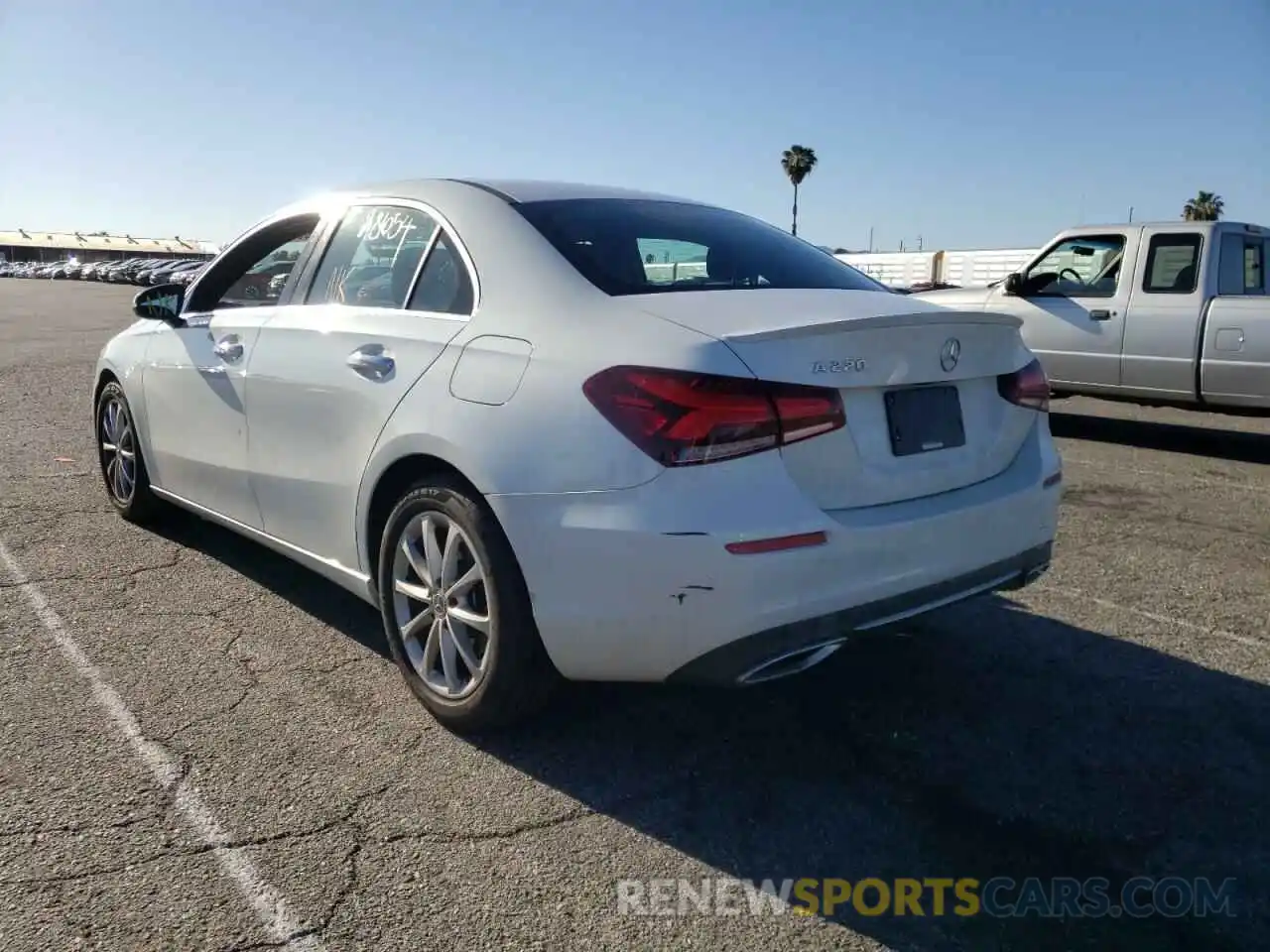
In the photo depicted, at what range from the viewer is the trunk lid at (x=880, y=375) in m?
2.75

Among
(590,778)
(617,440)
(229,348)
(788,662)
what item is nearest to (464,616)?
(590,778)

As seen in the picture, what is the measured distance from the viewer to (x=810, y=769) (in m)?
3.09

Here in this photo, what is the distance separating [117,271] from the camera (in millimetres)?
77062

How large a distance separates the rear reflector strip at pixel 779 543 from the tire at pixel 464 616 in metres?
0.68

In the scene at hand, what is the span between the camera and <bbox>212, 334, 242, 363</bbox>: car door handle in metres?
4.27

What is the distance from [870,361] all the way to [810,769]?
3.84 ft

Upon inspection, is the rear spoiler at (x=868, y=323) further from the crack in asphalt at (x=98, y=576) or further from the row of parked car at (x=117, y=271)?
the row of parked car at (x=117, y=271)

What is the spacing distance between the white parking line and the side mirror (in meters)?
1.46

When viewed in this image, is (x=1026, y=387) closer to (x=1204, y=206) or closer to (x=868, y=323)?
(x=868, y=323)

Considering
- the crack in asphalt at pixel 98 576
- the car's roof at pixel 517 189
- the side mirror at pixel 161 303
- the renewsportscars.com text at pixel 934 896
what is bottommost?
the renewsportscars.com text at pixel 934 896

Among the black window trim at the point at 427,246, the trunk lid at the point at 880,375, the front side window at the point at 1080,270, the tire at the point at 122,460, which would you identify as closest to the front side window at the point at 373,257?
the black window trim at the point at 427,246

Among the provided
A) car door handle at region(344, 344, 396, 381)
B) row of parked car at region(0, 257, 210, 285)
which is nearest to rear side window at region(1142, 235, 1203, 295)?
car door handle at region(344, 344, 396, 381)

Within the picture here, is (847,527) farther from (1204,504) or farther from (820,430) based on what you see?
(1204,504)

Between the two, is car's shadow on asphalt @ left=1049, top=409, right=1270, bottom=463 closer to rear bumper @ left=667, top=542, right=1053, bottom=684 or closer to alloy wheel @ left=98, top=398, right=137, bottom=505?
rear bumper @ left=667, top=542, right=1053, bottom=684
